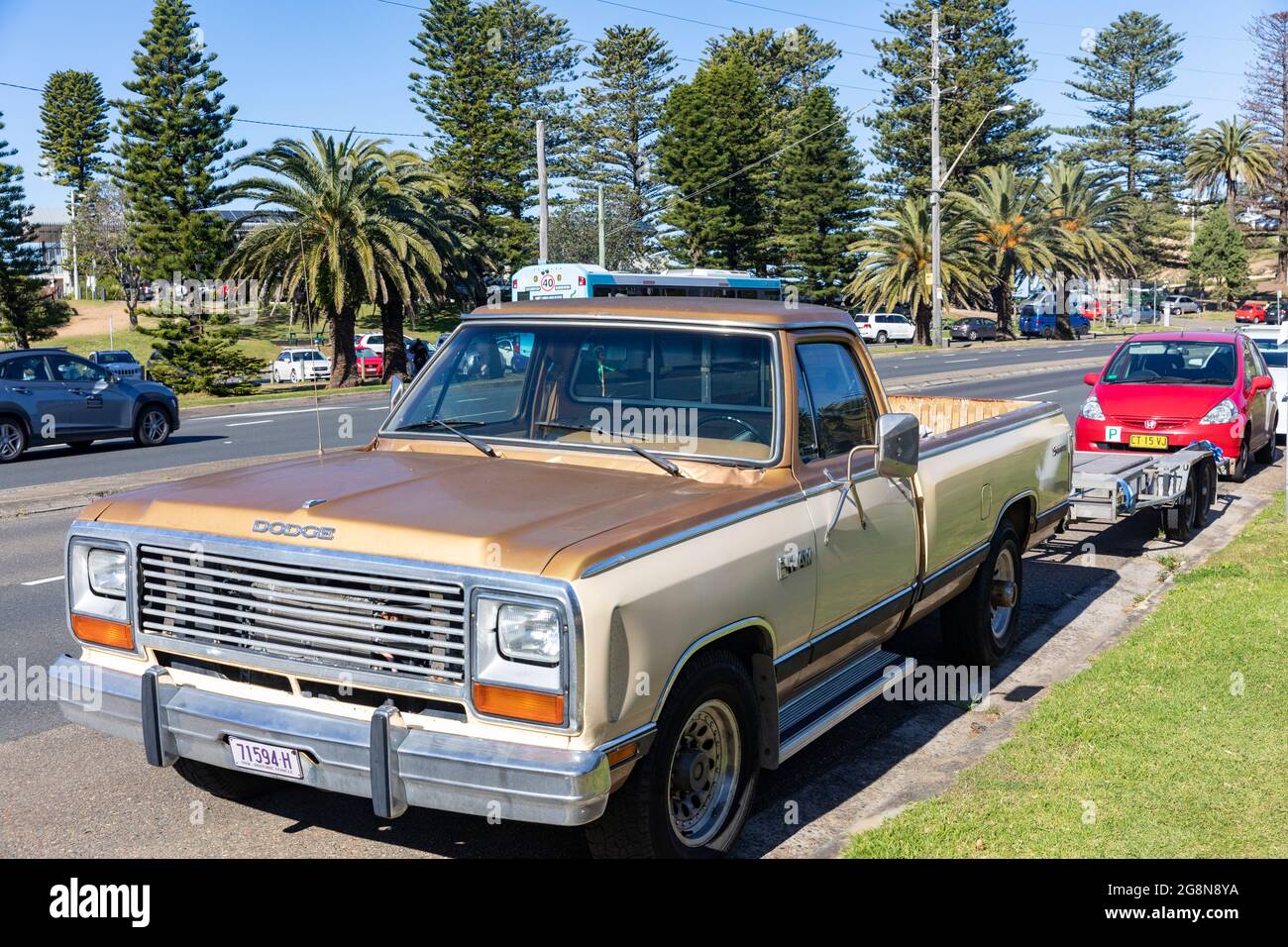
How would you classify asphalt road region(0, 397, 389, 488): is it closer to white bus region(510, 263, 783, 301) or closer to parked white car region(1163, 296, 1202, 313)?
white bus region(510, 263, 783, 301)

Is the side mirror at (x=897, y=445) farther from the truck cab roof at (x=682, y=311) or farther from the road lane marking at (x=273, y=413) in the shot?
the road lane marking at (x=273, y=413)

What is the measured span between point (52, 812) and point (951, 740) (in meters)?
4.17

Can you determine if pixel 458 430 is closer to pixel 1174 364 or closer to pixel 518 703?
pixel 518 703

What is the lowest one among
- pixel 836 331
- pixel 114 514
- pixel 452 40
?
pixel 114 514

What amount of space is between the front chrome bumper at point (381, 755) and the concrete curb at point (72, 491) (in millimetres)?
8570

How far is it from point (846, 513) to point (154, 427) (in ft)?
58.7

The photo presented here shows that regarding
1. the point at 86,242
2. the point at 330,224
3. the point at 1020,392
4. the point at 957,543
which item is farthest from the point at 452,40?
the point at 957,543

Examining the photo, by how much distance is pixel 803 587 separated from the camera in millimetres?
4871

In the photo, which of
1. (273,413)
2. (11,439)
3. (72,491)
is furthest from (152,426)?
(273,413)

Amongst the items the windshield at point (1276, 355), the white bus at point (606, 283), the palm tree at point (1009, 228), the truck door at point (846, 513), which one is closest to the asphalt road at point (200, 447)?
the white bus at point (606, 283)

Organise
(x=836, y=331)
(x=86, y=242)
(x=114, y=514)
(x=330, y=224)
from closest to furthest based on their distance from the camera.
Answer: (x=114, y=514) < (x=836, y=331) < (x=330, y=224) < (x=86, y=242)

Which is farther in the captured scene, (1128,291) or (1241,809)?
(1128,291)

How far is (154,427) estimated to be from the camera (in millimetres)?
20688
